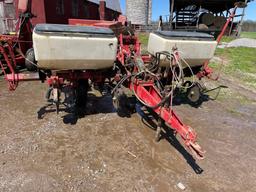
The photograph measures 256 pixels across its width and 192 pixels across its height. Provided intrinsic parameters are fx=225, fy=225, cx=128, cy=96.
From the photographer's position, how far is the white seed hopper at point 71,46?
10.3 feet

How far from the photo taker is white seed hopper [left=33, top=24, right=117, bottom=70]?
3141mm

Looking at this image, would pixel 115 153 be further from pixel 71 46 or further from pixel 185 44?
pixel 185 44

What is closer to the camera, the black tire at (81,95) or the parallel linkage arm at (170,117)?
the parallel linkage arm at (170,117)

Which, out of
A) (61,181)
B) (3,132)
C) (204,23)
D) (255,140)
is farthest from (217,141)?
(204,23)

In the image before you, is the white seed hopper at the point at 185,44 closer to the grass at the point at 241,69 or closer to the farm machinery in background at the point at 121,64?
the farm machinery in background at the point at 121,64

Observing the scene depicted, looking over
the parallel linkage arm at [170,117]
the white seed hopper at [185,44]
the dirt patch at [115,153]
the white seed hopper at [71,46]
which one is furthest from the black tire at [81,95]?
the white seed hopper at [185,44]

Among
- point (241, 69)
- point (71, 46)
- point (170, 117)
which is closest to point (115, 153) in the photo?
point (170, 117)

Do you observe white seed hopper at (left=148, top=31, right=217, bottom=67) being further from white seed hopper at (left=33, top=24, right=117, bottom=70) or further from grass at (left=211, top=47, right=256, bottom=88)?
grass at (left=211, top=47, right=256, bottom=88)

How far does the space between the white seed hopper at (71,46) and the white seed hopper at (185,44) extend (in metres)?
1.03

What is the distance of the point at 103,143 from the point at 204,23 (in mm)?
16821

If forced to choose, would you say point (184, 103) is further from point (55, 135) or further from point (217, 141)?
point (55, 135)

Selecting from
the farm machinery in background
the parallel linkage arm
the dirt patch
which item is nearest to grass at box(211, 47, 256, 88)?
the dirt patch

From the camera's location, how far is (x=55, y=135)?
3840 mm

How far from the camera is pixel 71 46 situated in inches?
127
